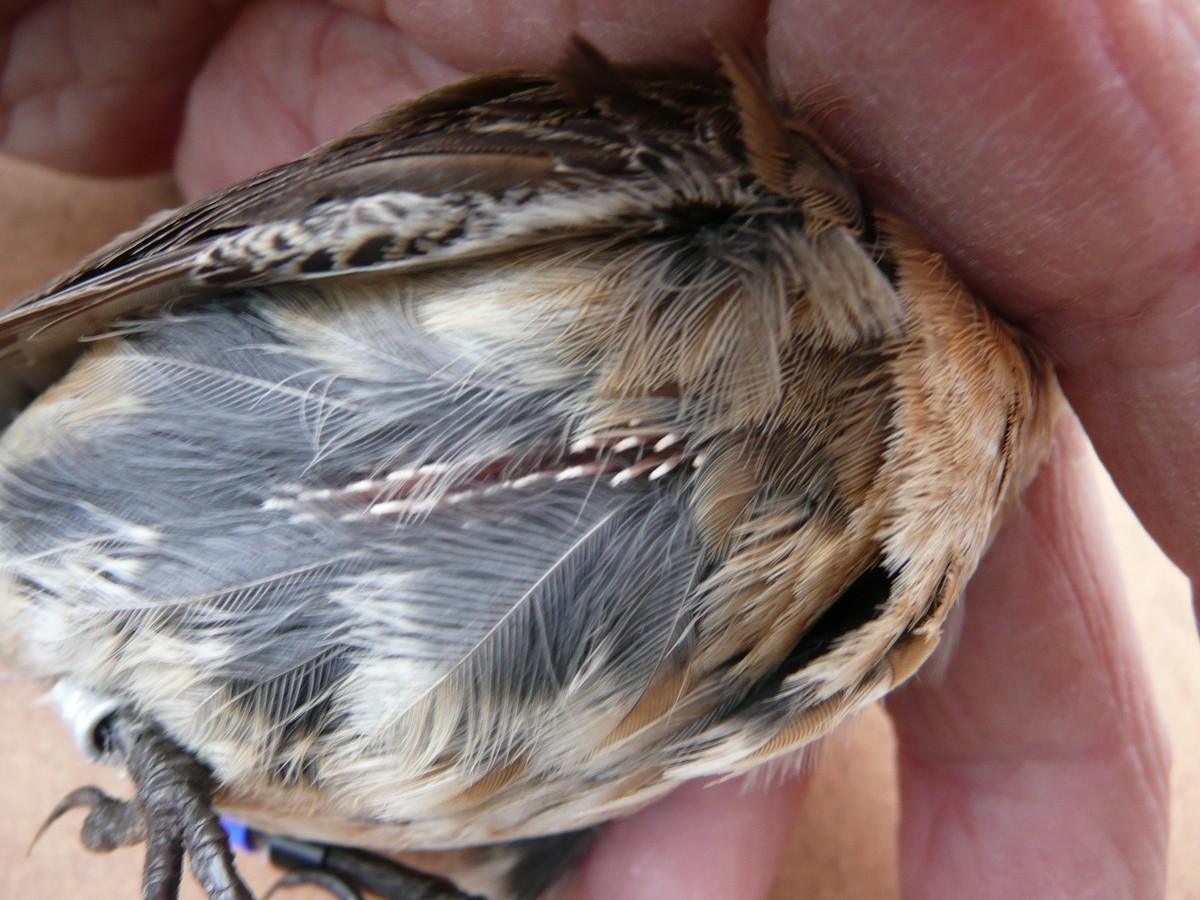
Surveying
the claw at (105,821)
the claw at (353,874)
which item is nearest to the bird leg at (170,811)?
the claw at (105,821)

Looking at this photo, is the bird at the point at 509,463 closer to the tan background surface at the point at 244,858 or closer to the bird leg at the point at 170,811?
the bird leg at the point at 170,811

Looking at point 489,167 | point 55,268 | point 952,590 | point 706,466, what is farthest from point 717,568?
point 55,268

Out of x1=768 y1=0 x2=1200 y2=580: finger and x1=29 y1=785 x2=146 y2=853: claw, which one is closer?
x1=768 y1=0 x2=1200 y2=580: finger

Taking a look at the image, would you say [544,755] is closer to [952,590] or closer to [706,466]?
[706,466]

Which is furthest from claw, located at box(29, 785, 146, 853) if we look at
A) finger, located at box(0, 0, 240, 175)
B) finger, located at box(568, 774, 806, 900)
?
finger, located at box(0, 0, 240, 175)

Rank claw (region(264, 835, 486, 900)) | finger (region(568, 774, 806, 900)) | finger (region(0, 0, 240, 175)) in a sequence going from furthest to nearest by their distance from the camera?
finger (region(0, 0, 240, 175)), finger (region(568, 774, 806, 900)), claw (region(264, 835, 486, 900))

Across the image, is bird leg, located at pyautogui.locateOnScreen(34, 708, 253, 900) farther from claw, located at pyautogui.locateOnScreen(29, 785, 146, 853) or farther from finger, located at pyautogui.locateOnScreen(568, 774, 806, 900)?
finger, located at pyautogui.locateOnScreen(568, 774, 806, 900)

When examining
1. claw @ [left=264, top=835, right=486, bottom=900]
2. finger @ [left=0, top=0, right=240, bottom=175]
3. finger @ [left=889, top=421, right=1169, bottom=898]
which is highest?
finger @ [left=0, top=0, right=240, bottom=175]

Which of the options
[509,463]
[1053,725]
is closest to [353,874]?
[509,463]
